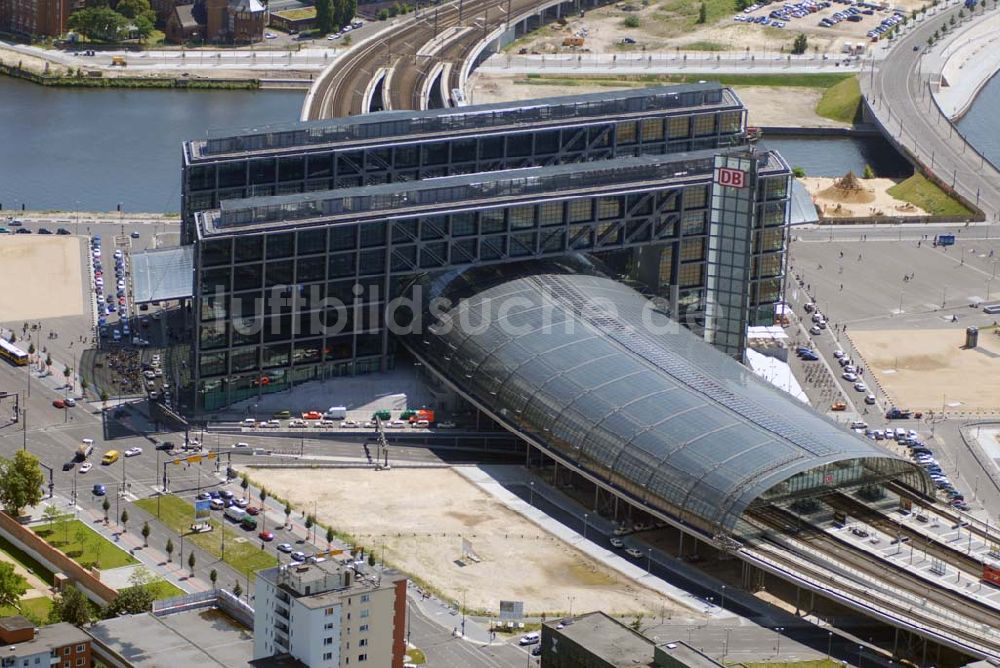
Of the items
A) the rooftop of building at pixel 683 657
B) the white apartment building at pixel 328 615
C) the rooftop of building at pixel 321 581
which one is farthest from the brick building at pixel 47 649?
the rooftop of building at pixel 683 657

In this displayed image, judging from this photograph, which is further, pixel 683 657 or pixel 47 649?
pixel 47 649

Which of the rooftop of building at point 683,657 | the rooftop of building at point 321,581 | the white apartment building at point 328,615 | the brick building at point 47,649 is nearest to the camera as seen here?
the white apartment building at point 328,615

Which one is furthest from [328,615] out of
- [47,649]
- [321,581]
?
[47,649]

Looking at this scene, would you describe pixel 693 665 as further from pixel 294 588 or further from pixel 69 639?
pixel 69 639

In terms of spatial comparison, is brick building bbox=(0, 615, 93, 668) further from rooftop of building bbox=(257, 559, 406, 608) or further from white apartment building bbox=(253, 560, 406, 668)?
rooftop of building bbox=(257, 559, 406, 608)

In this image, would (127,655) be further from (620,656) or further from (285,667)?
(620,656)

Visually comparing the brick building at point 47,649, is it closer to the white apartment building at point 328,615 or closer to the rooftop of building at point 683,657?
the white apartment building at point 328,615

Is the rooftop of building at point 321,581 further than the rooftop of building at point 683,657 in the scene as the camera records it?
No

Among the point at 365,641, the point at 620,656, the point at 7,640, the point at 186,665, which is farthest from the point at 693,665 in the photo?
the point at 7,640

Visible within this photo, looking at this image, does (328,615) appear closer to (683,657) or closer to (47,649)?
(47,649)
